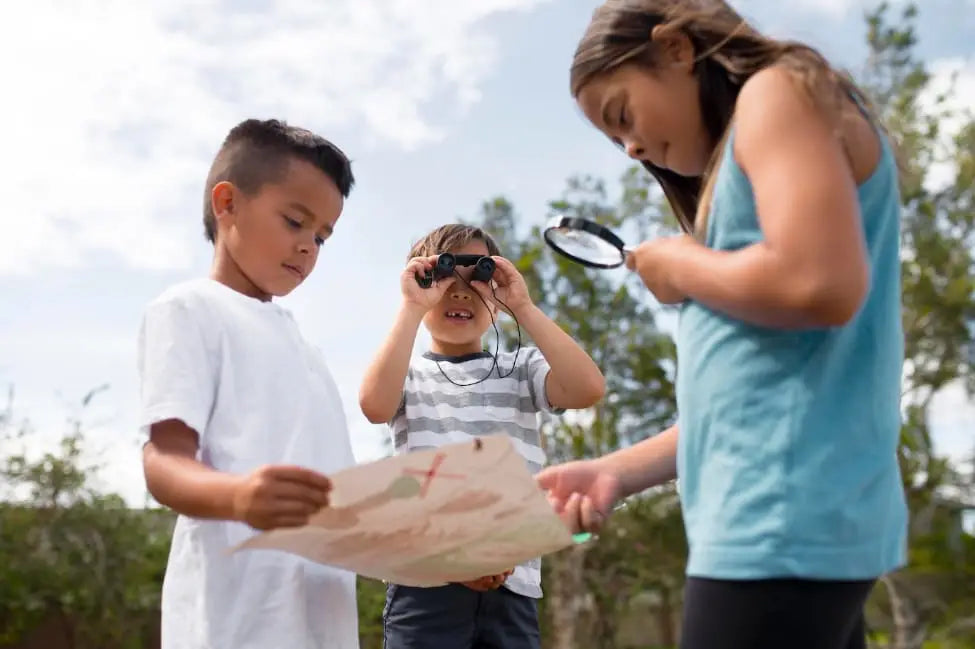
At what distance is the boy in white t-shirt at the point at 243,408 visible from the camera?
5.75 feet

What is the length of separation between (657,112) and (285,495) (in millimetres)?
740

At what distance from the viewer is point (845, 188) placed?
3.90 feet

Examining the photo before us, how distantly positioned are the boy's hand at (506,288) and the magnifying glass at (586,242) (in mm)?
792

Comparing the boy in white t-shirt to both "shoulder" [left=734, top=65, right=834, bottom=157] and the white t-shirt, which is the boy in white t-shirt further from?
"shoulder" [left=734, top=65, right=834, bottom=157]

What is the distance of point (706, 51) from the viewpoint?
4.69ft

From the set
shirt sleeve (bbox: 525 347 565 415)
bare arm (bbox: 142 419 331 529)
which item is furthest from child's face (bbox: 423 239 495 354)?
bare arm (bbox: 142 419 331 529)

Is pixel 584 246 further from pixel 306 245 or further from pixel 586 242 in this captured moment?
pixel 306 245

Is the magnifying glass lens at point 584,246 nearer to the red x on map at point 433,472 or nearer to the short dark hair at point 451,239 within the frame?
the red x on map at point 433,472

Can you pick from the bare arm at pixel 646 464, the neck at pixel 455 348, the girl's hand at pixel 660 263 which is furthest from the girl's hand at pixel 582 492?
the neck at pixel 455 348

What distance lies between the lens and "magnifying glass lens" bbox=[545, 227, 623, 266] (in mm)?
1769

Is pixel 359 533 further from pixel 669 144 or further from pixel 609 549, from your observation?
pixel 609 549

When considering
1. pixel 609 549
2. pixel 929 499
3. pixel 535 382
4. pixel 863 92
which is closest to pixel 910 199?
pixel 929 499

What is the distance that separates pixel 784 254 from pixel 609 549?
13.1 m

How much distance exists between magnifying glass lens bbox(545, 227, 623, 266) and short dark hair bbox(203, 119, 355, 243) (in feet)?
1.93
